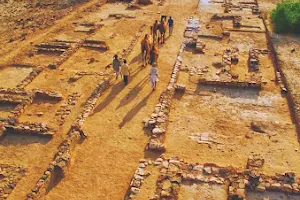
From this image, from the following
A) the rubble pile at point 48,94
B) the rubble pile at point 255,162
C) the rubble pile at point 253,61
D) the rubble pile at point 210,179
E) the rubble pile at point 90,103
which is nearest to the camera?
the rubble pile at point 210,179

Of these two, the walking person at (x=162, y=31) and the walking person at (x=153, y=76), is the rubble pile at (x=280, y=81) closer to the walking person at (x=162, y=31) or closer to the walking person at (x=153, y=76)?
the walking person at (x=153, y=76)

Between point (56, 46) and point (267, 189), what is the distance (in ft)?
47.2

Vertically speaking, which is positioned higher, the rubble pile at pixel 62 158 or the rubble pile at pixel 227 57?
the rubble pile at pixel 227 57

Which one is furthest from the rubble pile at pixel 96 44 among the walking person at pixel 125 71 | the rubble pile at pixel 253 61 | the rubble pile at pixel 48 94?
the rubble pile at pixel 253 61

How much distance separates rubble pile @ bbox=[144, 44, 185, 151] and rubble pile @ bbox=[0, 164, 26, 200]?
4.29 metres

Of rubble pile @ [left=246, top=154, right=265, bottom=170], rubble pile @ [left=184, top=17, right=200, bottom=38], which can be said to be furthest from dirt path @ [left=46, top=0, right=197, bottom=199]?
rubble pile @ [left=184, top=17, right=200, bottom=38]

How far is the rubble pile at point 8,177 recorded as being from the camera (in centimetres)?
956

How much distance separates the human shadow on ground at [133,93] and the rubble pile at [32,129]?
9.99 ft

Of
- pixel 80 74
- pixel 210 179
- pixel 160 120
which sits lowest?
pixel 210 179

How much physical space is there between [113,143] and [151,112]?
Answer: 7.69ft

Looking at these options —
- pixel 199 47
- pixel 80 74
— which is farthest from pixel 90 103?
pixel 199 47

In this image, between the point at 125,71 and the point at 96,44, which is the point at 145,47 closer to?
the point at 125,71

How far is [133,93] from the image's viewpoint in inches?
562

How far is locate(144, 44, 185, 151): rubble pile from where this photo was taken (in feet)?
36.1
